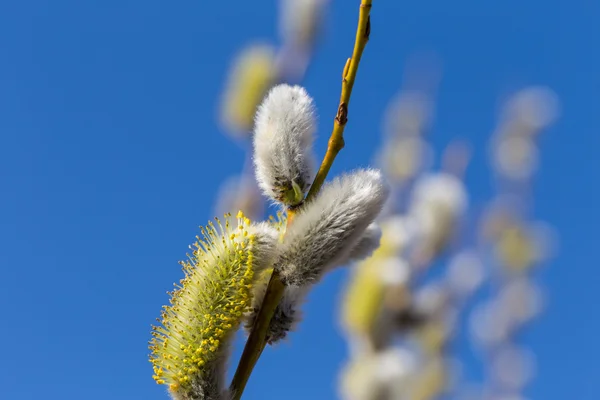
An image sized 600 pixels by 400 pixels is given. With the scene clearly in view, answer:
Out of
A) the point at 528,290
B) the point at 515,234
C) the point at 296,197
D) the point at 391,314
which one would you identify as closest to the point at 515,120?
the point at 515,234

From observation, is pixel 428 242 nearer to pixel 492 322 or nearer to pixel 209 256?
pixel 492 322

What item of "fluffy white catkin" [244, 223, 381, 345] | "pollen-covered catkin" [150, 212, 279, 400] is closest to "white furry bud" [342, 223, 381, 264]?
"fluffy white catkin" [244, 223, 381, 345]

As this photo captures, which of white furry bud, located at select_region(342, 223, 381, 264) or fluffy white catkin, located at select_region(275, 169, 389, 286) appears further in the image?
white furry bud, located at select_region(342, 223, 381, 264)

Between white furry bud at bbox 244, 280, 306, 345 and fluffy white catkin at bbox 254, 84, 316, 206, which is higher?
fluffy white catkin at bbox 254, 84, 316, 206

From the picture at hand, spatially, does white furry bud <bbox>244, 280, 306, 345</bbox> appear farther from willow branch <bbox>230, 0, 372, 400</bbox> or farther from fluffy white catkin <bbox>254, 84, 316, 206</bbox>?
fluffy white catkin <bbox>254, 84, 316, 206</bbox>

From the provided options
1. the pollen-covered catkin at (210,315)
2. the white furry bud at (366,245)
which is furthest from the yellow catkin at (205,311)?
the white furry bud at (366,245)

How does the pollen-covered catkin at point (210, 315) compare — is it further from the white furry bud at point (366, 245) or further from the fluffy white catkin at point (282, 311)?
the white furry bud at point (366, 245)
